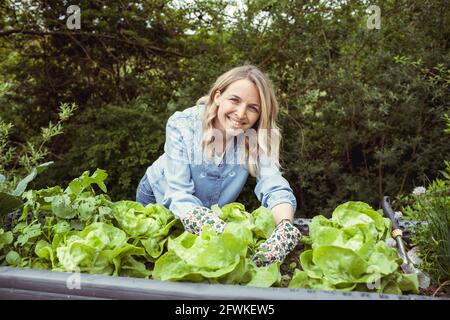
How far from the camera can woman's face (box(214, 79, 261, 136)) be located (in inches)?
63.1

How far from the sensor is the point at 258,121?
1721 mm

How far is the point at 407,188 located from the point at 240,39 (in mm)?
1624

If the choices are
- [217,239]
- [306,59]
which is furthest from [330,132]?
[217,239]

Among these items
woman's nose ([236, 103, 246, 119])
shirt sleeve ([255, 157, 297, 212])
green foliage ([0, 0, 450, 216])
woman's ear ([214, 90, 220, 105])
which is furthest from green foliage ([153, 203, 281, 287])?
green foliage ([0, 0, 450, 216])

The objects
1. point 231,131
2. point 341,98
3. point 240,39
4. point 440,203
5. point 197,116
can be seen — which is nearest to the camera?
point 440,203

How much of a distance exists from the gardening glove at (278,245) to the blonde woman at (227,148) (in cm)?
15

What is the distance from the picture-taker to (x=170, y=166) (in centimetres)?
165

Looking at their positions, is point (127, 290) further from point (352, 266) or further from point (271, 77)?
point (271, 77)

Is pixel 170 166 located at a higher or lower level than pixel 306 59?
lower

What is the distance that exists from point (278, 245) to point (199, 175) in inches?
22.0

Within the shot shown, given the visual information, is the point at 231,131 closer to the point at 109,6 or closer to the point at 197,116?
the point at 197,116

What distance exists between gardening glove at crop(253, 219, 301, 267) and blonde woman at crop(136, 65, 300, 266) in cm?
15

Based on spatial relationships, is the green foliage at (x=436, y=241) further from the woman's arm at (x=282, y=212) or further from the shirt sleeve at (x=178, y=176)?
the shirt sleeve at (x=178, y=176)

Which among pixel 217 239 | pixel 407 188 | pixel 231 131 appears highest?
pixel 231 131
